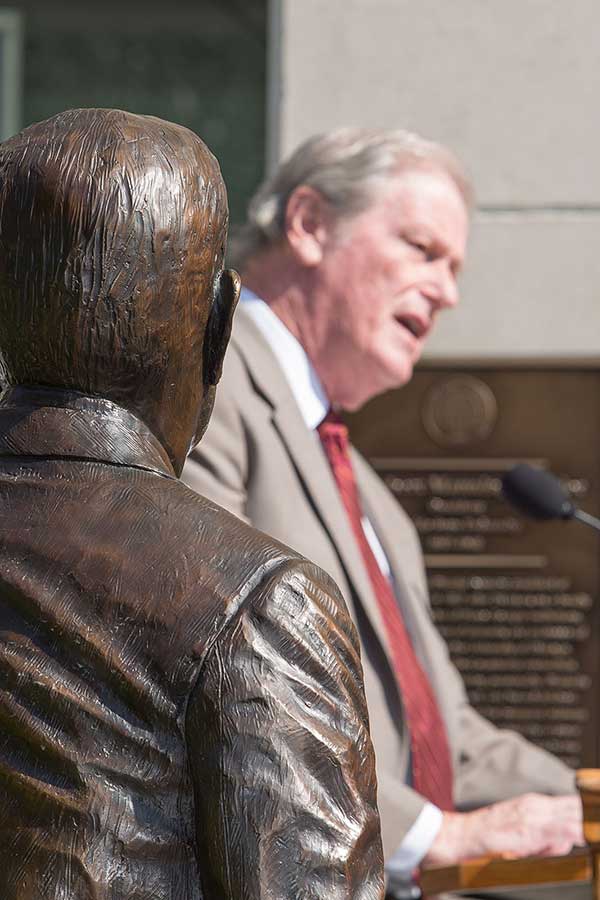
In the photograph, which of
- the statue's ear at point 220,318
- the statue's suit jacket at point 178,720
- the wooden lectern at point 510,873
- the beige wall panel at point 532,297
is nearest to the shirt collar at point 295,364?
the beige wall panel at point 532,297

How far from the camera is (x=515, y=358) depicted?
12.8 feet

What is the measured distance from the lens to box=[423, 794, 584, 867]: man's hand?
2.64 meters

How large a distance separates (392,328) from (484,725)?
76 cm

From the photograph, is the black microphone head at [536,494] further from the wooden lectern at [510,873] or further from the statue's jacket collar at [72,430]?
the statue's jacket collar at [72,430]

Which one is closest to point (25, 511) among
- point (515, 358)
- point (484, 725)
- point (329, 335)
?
point (329, 335)

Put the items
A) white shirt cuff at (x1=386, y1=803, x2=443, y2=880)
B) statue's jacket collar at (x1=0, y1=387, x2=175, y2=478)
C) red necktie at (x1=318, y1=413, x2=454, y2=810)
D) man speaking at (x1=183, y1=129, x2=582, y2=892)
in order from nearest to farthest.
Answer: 1. statue's jacket collar at (x1=0, y1=387, x2=175, y2=478)
2. white shirt cuff at (x1=386, y1=803, x2=443, y2=880)
3. man speaking at (x1=183, y1=129, x2=582, y2=892)
4. red necktie at (x1=318, y1=413, x2=454, y2=810)

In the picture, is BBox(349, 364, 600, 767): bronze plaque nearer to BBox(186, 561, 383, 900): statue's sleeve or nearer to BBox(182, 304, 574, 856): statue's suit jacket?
BBox(182, 304, 574, 856): statue's suit jacket

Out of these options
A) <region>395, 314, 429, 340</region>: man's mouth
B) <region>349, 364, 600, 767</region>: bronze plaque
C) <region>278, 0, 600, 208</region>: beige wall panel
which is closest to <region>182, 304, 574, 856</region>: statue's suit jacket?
<region>395, 314, 429, 340</region>: man's mouth

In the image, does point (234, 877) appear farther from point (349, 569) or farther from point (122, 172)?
point (349, 569)

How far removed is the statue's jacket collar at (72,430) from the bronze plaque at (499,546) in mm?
2599

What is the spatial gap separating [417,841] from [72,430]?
5.00 ft

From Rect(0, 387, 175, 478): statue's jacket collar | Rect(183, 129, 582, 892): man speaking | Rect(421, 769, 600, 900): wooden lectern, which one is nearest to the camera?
Rect(0, 387, 175, 478): statue's jacket collar

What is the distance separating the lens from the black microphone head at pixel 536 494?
9.63 feet

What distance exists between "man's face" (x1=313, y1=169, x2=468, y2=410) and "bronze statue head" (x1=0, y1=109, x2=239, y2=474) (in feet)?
5.79
